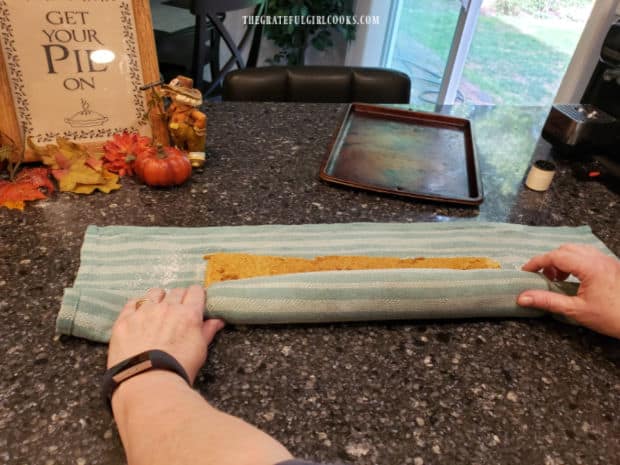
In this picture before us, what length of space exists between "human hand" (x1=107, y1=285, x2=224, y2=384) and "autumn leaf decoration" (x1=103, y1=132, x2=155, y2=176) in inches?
16.6

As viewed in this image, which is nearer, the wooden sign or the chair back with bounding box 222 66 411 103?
the wooden sign

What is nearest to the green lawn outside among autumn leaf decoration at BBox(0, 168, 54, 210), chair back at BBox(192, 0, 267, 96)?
chair back at BBox(192, 0, 267, 96)

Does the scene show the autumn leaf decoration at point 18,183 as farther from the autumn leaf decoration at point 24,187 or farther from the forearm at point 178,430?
the forearm at point 178,430

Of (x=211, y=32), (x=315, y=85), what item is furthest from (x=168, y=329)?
(x=211, y=32)

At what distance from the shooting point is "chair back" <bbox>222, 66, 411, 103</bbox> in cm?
159

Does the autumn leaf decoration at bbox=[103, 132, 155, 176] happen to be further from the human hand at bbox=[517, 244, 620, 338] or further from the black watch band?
the human hand at bbox=[517, 244, 620, 338]

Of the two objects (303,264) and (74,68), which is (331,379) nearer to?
(303,264)

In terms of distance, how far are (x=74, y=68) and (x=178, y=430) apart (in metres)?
0.77

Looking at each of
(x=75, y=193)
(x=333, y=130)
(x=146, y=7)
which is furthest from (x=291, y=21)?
(x=75, y=193)

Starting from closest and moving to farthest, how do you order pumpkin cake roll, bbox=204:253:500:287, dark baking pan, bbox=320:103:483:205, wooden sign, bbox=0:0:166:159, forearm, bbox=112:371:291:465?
forearm, bbox=112:371:291:465 < pumpkin cake roll, bbox=204:253:500:287 < wooden sign, bbox=0:0:166:159 < dark baking pan, bbox=320:103:483:205

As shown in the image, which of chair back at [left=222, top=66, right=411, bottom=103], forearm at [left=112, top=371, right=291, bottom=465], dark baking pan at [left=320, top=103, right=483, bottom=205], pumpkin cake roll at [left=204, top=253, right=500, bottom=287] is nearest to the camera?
forearm at [left=112, top=371, right=291, bottom=465]

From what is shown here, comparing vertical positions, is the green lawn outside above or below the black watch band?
below

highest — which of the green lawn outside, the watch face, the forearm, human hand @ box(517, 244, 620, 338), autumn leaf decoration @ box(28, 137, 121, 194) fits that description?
human hand @ box(517, 244, 620, 338)

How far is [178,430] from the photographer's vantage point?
0.47 meters
